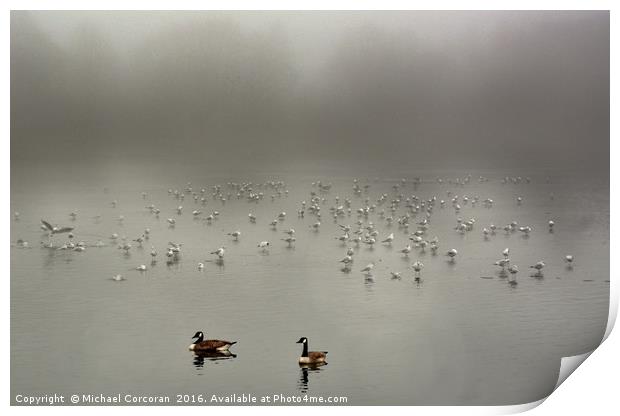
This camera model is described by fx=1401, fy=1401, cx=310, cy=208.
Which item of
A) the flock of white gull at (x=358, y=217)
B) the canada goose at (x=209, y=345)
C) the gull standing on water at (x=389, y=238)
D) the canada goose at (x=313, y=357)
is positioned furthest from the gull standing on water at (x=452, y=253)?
the canada goose at (x=209, y=345)

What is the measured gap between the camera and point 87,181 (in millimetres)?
8891

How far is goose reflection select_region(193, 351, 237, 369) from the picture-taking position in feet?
27.9

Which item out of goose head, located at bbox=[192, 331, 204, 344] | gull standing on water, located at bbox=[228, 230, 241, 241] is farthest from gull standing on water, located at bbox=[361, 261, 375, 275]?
goose head, located at bbox=[192, 331, 204, 344]

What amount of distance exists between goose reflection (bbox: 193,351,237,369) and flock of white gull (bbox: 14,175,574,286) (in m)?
0.63

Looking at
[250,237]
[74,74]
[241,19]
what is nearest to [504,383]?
[250,237]

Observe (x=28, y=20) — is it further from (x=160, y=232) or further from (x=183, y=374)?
(x=183, y=374)

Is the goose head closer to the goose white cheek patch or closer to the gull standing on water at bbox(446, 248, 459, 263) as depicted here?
the goose white cheek patch

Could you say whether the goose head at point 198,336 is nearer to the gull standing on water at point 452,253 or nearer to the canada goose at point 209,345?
the canada goose at point 209,345

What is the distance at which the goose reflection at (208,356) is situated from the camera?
849 centimetres

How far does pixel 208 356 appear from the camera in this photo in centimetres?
852

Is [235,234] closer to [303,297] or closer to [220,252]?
[220,252]

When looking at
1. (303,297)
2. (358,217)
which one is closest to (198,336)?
(303,297)
